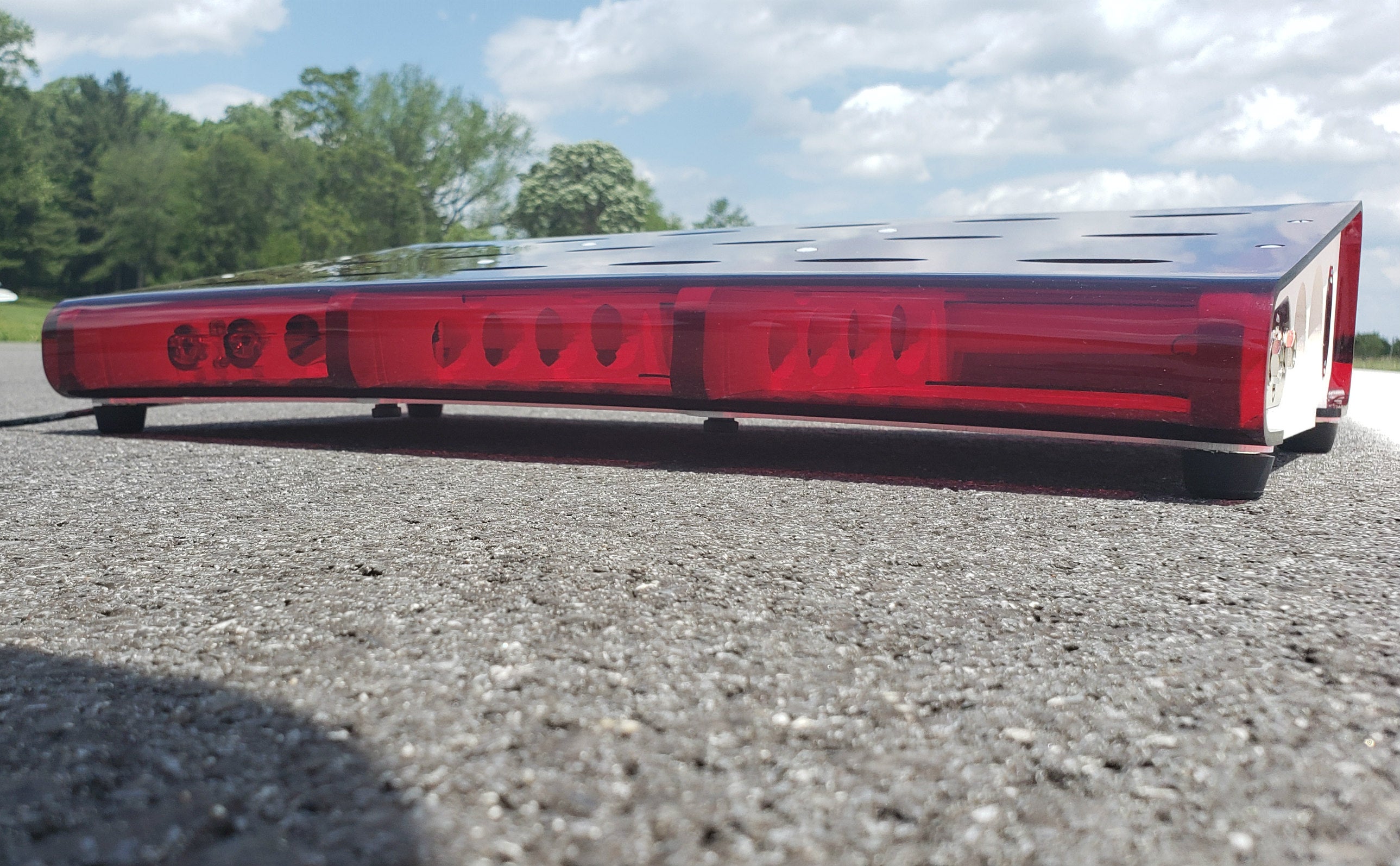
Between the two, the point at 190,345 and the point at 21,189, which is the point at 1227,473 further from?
the point at 21,189

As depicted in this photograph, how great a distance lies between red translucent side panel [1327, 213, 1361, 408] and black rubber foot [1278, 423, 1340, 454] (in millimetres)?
150

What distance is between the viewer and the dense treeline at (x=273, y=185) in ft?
141

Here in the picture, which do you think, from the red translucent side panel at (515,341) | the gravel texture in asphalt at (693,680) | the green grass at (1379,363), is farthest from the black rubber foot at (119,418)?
the green grass at (1379,363)

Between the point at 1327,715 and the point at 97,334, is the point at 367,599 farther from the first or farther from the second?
the point at 97,334

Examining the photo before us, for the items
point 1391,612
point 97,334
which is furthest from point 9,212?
point 1391,612

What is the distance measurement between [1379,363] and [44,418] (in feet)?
56.8

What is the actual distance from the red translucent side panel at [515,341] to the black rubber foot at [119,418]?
177 cm

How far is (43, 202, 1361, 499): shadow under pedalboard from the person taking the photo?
3955mm

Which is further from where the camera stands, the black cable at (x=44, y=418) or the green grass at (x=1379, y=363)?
the green grass at (x=1379, y=363)

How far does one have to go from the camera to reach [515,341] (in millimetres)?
5066

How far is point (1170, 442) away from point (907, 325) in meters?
1.15

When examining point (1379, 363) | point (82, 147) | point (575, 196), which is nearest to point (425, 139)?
point (575, 196)

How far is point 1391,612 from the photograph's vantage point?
7.74 ft

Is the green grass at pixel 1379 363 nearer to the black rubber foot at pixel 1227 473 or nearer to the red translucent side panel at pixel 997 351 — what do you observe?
the black rubber foot at pixel 1227 473
